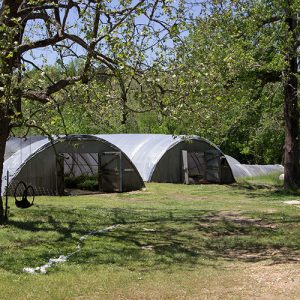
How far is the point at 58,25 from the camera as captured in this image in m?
12.7

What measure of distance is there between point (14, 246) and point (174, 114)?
396 cm

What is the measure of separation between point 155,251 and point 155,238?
1586mm

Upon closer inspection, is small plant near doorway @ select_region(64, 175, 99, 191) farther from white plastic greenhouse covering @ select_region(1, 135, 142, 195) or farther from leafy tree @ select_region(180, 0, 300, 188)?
leafy tree @ select_region(180, 0, 300, 188)

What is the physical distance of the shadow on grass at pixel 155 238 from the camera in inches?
391

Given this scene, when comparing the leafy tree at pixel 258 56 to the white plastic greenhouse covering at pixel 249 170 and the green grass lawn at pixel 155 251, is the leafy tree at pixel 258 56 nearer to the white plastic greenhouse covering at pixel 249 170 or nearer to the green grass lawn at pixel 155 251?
the green grass lawn at pixel 155 251

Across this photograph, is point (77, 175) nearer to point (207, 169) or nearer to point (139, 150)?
point (139, 150)

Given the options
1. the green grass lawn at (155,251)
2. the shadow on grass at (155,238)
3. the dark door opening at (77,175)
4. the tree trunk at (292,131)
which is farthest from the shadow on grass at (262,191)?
the shadow on grass at (155,238)

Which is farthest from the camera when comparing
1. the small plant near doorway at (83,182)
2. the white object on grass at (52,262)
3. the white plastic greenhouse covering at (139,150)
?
the small plant near doorway at (83,182)

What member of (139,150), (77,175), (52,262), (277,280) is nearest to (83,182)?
(77,175)

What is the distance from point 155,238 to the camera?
12320 millimetres

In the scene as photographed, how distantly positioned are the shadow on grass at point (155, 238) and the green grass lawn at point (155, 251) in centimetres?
2

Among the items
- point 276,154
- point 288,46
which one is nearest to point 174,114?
point 288,46

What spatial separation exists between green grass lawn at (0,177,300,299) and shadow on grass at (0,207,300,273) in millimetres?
18

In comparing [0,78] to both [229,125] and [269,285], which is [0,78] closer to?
[269,285]
